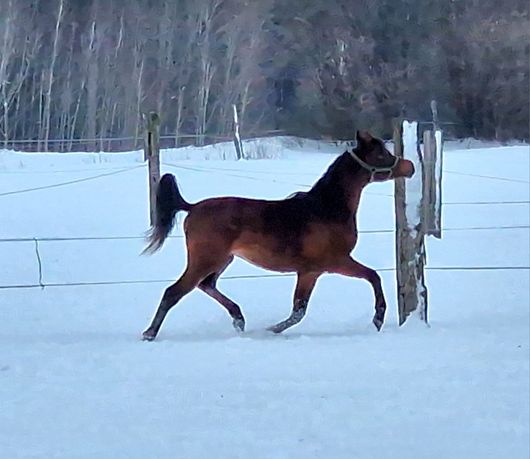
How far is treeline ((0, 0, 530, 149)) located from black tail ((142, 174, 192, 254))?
21.2 inches

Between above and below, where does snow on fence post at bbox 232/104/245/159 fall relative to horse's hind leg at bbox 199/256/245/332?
above

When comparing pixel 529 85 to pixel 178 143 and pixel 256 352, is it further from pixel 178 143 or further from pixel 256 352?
pixel 256 352

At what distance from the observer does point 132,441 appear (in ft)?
5.54

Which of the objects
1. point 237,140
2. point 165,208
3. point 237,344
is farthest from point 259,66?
point 237,344

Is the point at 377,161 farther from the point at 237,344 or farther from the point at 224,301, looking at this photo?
the point at 237,344

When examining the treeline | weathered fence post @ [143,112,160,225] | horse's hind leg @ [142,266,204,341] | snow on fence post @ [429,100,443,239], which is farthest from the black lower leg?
snow on fence post @ [429,100,443,239]

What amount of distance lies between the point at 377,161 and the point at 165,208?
2.17 ft

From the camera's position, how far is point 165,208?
2.88 m

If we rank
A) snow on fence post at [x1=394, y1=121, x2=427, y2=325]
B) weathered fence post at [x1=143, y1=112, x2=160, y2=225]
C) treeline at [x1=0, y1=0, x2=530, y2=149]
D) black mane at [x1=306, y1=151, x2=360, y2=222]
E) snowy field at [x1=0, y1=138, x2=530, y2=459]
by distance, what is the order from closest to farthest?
snowy field at [x1=0, y1=138, x2=530, y2=459], black mane at [x1=306, y1=151, x2=360, y2=222], snow on fence post at [x1=394, y1=121, x2=427, y2=325], treeline at [x1=0, y1=0, x2=530, y2=149], weathered fence post at [x1=143, y1=112, x2=160, y2=225]

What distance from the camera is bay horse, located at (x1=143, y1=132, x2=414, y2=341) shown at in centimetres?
281

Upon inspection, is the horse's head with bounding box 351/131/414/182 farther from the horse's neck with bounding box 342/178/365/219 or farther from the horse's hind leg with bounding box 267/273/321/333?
the horse's hind leg with bounding box 267/273/321/333

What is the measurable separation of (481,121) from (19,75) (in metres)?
2.31

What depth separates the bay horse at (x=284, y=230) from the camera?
281 centimetres

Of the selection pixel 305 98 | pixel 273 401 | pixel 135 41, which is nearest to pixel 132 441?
pixel 273 401
